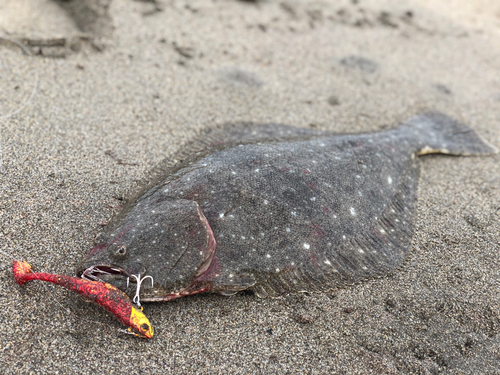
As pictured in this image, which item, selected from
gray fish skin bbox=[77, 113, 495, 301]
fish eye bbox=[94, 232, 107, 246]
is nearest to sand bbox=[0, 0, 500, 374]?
gray fish skin bbox=[77, 113, 495, 301]

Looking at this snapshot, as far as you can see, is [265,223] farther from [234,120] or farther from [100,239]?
[234,120]

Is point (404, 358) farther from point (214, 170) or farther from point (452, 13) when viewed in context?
point (452, 13)

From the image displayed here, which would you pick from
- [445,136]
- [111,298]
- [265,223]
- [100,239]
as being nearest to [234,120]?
[265,223]

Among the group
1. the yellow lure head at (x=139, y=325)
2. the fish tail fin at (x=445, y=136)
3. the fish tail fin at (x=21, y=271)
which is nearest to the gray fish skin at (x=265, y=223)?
the yellow lure head at (x=139, y=325)

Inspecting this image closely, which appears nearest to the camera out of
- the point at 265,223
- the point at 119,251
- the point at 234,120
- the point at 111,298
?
the point at 111,298

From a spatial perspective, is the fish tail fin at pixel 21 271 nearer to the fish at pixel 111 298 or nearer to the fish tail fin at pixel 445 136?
the fish at pixel 111 298

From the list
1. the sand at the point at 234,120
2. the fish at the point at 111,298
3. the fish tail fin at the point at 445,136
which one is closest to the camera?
the fish at the point at 111,298
